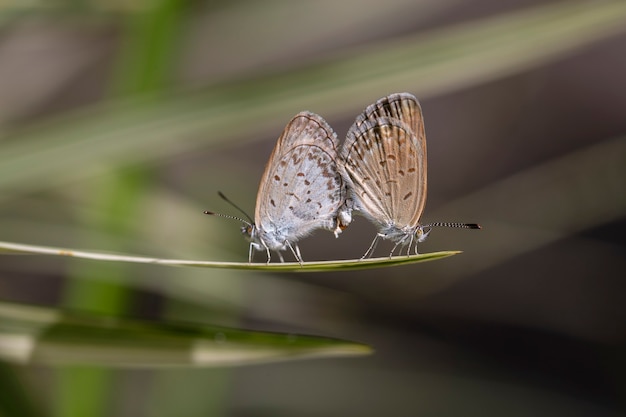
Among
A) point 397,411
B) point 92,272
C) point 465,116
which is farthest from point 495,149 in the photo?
point 92,272

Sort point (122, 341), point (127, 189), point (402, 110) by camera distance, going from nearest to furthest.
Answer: point (122, 341)
point (127, 189)
point (402, 110)

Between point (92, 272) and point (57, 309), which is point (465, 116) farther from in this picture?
point (57, 309)

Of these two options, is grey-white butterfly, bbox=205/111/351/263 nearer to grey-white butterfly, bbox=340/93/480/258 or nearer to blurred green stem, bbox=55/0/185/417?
grey-white butterfly, bbox=340/93/480/258

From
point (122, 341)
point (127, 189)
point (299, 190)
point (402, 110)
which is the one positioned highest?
point (402, 110)

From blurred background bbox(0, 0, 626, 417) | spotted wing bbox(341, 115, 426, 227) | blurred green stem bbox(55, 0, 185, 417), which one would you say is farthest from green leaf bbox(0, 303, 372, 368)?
spotted wing bbox(341, 115, 426, 227)

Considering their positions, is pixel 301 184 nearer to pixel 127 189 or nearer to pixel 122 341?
pixel 127 189

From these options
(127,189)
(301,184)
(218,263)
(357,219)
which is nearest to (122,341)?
(218,263)
